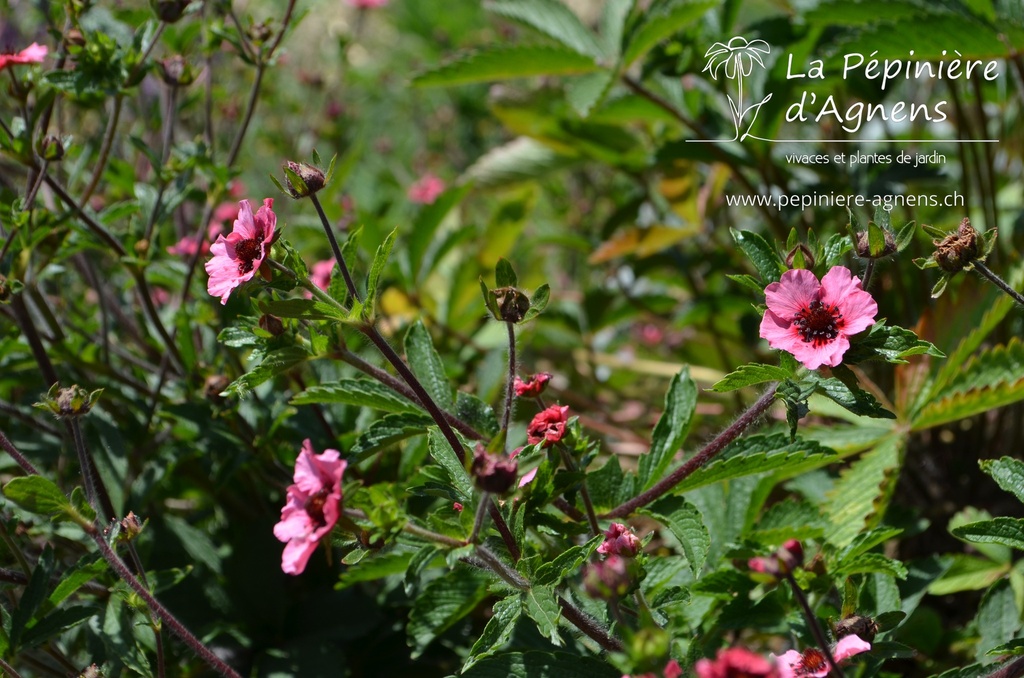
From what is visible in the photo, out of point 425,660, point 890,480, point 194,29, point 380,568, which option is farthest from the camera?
point 194,29

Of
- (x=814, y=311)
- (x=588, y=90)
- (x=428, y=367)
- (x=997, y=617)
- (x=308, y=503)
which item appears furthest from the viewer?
(x=588, y=90)

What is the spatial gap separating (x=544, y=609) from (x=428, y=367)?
1.68ft

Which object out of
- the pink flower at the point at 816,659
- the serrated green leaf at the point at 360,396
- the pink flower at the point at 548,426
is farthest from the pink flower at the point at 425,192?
the pink flower at the point at 816,659

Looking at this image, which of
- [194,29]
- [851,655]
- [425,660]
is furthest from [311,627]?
[194,29]

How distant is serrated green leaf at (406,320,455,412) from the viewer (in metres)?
1.50

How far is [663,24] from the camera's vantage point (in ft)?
6.83

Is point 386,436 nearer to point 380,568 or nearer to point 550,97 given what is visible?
point 380,568

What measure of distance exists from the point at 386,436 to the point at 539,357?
1.89 metres

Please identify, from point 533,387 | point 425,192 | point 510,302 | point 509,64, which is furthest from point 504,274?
point 425,192

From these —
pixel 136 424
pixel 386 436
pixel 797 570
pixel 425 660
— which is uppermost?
pixel 386 436

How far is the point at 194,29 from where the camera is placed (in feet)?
7.38

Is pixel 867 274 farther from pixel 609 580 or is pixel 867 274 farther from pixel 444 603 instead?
pixel 444 603

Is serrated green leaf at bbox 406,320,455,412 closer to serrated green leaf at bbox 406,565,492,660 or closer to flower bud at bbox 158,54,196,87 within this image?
serrated green leaf at bbox 406,565,492,660

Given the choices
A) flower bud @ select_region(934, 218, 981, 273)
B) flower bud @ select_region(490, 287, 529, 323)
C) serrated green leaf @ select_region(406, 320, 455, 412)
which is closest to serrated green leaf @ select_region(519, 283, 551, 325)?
flower bud @ select_region(490, 287, 529, 323)
